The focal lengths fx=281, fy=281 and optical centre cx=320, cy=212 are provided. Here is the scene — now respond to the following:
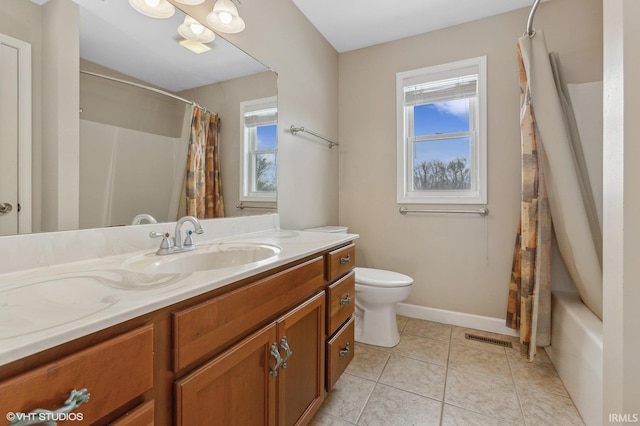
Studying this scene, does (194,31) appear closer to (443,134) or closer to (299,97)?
(299,97)

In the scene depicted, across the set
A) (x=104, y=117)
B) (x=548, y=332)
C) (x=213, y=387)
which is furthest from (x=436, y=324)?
(x=104, y=117)

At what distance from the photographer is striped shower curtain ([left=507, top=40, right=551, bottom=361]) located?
5.64ft

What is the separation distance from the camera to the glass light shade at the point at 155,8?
113 centimetres

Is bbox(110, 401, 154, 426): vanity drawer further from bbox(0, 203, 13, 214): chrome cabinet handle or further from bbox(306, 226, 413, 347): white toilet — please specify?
bbox(306, 226, 413, 347): white toilet

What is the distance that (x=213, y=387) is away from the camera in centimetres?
73

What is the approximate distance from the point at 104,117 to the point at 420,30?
95.2 inches

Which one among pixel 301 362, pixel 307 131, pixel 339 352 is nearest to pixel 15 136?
pixel 301 362

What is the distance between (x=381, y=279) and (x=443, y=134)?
1361 mm

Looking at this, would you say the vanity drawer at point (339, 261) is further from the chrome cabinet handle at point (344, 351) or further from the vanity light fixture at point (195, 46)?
the vanity light fixture at point (195, 46)

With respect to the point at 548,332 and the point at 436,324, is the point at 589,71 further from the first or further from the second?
the point at 436,324

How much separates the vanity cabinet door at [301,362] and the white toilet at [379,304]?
0.77 m

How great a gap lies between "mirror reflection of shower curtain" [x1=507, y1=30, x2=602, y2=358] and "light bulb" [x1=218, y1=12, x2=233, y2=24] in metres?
1.72

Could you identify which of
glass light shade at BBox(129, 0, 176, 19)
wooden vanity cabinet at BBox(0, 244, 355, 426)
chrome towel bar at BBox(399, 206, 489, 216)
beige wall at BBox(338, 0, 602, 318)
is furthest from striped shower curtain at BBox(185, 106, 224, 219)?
chrome towel bar at BBox(399, 206, 489, 216)

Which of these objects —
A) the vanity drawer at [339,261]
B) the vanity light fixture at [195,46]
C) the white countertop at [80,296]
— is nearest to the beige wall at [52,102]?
the white countertop at [80,296]
